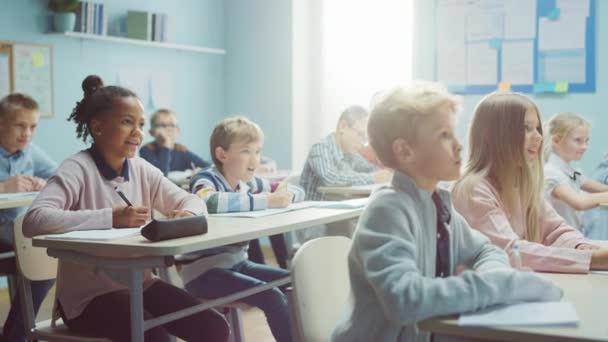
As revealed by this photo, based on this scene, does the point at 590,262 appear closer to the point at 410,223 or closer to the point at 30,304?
the point at 410,223

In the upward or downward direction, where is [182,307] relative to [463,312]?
downward

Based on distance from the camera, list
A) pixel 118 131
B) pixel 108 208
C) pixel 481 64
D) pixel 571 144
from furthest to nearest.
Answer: pixel 481 64 → pixel 571 144 → pixel 118 131 → pixel 108 208

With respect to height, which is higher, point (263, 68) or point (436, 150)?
point (263, 68)

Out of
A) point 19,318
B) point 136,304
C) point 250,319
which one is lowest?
point 250,319

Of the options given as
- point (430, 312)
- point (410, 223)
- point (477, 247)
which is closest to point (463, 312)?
point (430, 312)

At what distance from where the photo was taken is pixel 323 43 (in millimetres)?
6598

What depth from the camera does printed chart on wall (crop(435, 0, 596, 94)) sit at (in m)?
5.45

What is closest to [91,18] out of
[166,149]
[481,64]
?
[166,149]

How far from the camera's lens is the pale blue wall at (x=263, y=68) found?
6582mm

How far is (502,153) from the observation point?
6.81 ft

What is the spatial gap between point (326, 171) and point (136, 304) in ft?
7.79

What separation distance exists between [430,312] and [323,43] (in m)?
5.44

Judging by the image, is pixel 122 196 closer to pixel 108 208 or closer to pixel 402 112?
pixel 108 208

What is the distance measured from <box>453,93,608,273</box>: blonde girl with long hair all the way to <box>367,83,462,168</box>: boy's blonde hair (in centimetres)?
50
